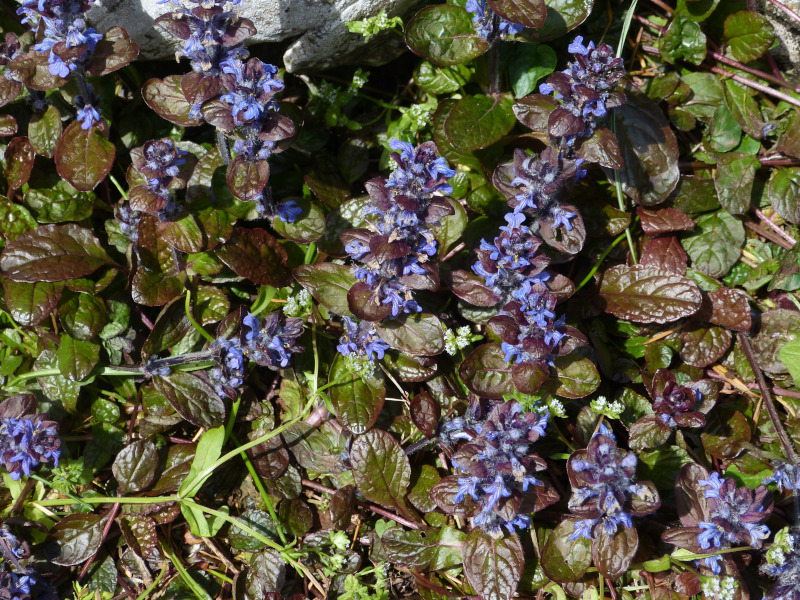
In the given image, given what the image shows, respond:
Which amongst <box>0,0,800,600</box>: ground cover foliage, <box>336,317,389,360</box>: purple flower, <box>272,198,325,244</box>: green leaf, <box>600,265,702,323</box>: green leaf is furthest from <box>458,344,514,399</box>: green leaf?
<box>272,198,325,244</box>: green leaf

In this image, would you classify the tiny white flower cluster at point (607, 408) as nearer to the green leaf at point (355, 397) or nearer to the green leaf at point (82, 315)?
the green leaf at point (355, 397)

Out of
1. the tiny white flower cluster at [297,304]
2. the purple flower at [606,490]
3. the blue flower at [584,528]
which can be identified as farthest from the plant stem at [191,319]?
the blue flower at [584,528]

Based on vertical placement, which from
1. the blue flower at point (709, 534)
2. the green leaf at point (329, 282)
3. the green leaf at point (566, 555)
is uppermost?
the green leaf at point (329, 282)

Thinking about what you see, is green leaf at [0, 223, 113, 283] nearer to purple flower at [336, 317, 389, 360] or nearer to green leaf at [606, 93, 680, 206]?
purple flower at [336, 317, 389, 360]

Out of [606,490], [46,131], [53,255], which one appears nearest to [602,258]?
[606,490]

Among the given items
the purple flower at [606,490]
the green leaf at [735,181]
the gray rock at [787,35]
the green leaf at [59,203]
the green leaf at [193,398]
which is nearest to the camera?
the purple flower at [606,490]

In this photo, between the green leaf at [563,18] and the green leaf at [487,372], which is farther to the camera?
the green leaf at [563,18]
